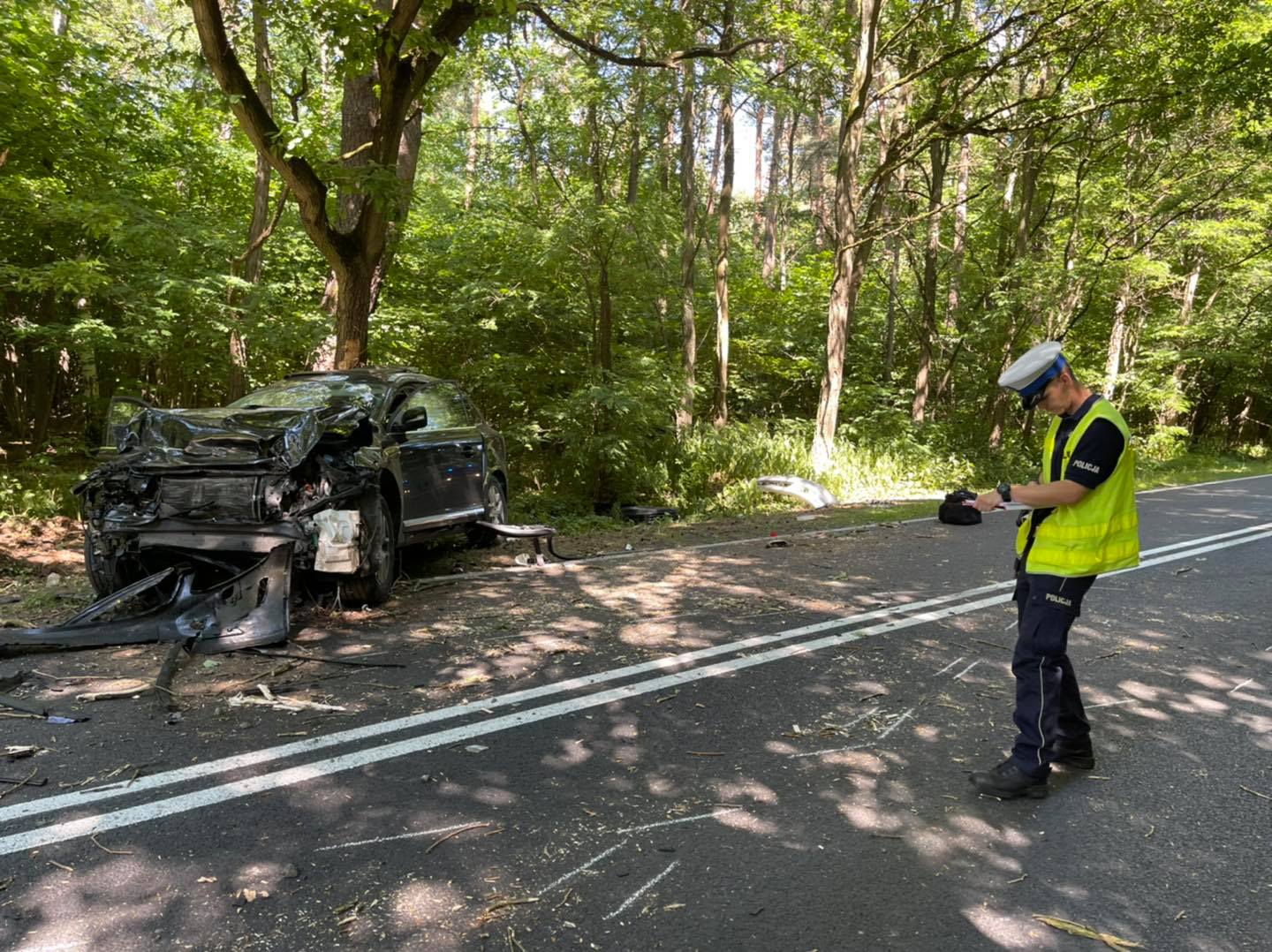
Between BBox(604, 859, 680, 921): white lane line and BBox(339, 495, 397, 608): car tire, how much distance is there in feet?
12.3

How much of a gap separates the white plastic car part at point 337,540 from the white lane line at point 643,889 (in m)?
3.49

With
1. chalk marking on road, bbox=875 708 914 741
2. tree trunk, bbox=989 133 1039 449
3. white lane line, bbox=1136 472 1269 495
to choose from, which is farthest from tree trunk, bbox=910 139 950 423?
chalk marking on road, bbox=875 708 914 741

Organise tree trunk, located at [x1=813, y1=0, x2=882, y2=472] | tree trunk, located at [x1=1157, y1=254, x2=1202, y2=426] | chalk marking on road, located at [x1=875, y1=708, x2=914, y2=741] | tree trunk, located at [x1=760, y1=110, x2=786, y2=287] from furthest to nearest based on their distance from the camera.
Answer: tree trunk, located at [x1=760, y1=110, x2=786, y2=287] < tree trunk, located at [x1=1157, y1=254, x2=1202, y2=426] < tree trunk, located at [x1=813, y1=0, x2=882, y2=472] < chalk marking on road, located at [x1=875, y1=708, x2=914, y2=741]

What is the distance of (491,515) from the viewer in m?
8.54

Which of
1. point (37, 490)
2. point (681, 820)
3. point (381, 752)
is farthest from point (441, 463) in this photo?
point (37, 490)

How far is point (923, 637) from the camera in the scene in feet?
17.9

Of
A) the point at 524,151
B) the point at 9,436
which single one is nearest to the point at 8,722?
the point at 9,436

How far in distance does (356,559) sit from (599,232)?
36.9 ft

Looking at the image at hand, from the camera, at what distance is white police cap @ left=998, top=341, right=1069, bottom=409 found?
10.9 feet

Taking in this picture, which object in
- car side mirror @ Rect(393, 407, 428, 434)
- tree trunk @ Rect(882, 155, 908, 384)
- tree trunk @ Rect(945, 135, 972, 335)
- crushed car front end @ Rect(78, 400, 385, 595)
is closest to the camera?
crushed car front end @ Rect(78, 400, 385, 595)

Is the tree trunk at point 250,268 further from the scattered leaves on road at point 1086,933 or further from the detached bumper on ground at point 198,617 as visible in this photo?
the scattered leaves on road at point 1086,933

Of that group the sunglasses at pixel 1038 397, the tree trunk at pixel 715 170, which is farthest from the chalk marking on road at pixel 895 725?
the tree trunk at pixel 715 170

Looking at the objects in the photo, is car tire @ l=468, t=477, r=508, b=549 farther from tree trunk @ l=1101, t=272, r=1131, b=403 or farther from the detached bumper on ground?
tree trunk @ l=1101, t=272, r=1131, b=403

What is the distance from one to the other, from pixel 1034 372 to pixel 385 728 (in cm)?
332
